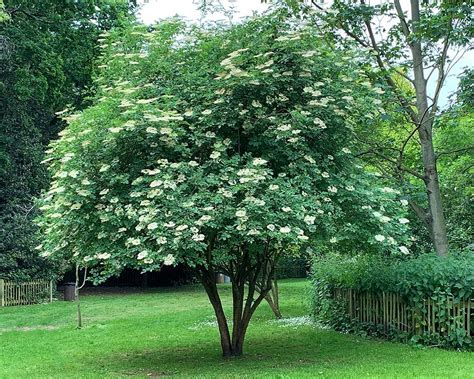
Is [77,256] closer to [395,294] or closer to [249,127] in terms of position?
[249,127]

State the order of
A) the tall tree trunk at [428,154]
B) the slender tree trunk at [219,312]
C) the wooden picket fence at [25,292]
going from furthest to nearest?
the wooden picket fence at [25,292] → the tall tree trunk at [428,154] → the slender tree trunk at [219,312]

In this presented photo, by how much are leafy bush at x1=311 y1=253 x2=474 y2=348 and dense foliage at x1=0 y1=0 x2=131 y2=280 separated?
13.9 m

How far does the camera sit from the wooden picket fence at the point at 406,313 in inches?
395

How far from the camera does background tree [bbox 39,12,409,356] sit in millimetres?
8062

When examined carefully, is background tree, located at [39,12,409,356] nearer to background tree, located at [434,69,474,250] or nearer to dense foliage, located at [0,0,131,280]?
background tree, located at [434,69,474,250]

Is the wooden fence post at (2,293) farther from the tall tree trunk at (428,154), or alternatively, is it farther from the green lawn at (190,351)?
the tall tree trunk at (428,154)

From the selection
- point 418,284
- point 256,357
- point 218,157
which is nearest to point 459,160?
point 418,284

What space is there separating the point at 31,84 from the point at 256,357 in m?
16.0

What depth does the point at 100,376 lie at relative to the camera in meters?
8.78

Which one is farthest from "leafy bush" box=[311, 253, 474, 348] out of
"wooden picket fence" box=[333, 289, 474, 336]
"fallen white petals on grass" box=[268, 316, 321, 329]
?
"fallen white petals on grass" box=[268, 316, 321, 329]

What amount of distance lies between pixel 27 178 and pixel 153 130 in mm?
17866

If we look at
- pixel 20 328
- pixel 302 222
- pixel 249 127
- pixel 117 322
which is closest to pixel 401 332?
pixel 302 222

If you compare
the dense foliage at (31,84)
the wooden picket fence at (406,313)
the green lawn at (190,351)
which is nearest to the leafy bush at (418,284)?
the wooden picket fence at (406,313)

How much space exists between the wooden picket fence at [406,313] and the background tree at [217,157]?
66.6 inches
